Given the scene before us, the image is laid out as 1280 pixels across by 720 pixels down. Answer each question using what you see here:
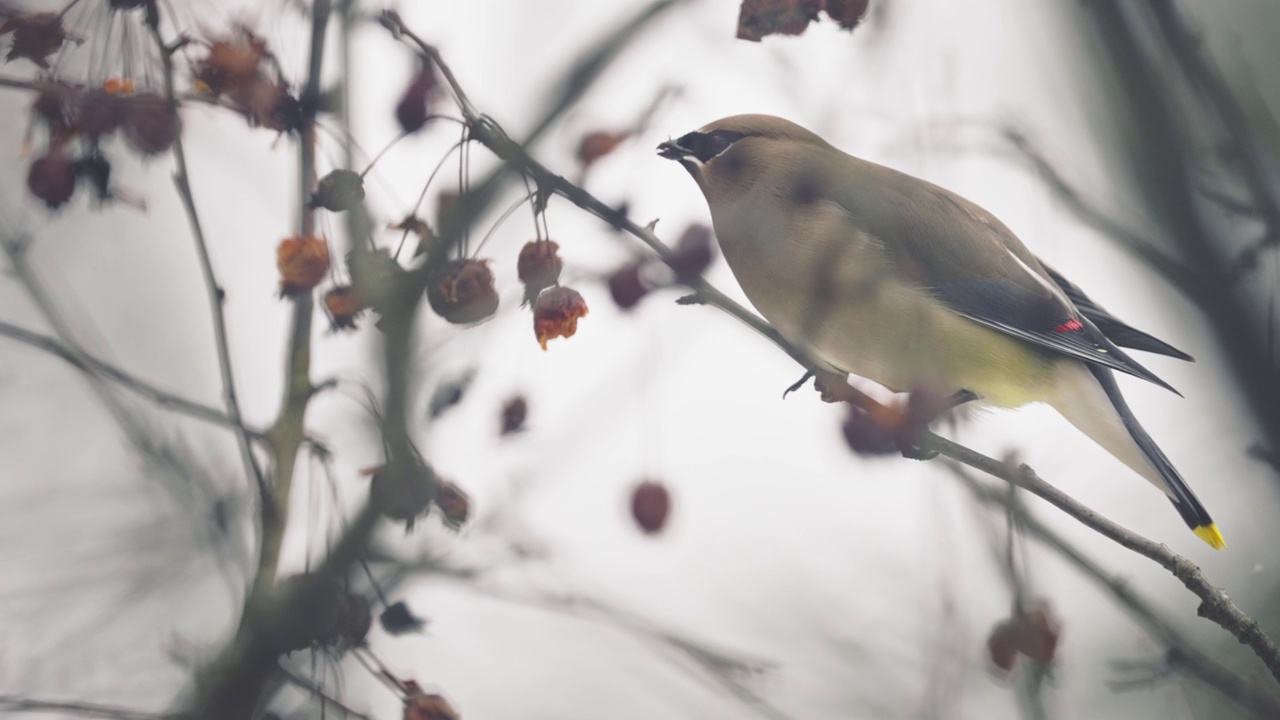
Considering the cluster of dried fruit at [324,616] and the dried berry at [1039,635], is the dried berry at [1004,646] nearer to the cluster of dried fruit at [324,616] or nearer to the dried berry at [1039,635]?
the dried berry at [1039,635]

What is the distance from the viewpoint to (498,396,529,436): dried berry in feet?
4.48

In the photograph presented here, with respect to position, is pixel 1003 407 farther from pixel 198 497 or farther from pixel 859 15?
pixel 198 497

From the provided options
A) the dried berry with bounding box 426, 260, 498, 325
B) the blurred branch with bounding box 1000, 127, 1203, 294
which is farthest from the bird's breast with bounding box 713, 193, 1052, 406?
the dried berry with bounding box 426, 260, 498, 325

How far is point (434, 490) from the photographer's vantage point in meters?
1.22

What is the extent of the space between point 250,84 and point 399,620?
0.64m

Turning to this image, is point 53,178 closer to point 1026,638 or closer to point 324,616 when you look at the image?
point 324,616

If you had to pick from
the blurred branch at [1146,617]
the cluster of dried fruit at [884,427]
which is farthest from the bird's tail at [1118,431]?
the cluster of dried fruit at [884,427]

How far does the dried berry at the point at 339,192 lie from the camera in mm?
1111

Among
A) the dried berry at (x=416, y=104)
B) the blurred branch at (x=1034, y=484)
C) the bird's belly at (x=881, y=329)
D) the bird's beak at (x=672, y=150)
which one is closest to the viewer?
the blurred branch at (x=1034, y=484)

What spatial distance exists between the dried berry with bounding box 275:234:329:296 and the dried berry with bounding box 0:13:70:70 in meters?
0.38

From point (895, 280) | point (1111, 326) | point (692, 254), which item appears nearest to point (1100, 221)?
point (1111, 326)

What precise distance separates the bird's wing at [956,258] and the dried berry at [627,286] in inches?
19.1

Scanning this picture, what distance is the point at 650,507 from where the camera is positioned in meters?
1.35

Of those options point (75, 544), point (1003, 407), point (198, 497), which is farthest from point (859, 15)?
point (75, 544)
